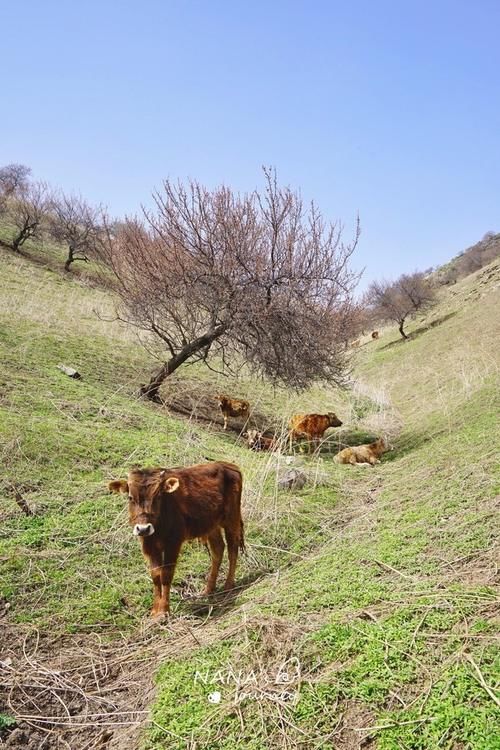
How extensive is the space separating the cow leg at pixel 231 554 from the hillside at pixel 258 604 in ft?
0.45

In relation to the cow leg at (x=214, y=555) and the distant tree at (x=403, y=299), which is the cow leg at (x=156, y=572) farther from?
the distant tree at (x=403, y=299)

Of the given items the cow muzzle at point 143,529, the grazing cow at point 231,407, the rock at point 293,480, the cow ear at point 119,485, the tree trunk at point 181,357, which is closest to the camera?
the cow muzzle at point 143,529

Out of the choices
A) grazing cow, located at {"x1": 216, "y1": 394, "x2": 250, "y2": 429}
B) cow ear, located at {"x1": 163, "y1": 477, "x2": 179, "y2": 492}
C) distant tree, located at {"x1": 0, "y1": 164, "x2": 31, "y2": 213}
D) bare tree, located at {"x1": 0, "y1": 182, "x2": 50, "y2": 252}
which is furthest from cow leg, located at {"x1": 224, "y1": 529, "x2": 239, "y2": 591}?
distant tree, located at {"x1": 0, "y1": 164, "x2": 31, "y2": 213}

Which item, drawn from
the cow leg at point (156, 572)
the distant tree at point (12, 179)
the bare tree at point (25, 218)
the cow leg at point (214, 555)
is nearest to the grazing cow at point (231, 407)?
the cow leg at point (214, 555)

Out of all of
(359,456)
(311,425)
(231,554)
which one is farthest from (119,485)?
(311,425)

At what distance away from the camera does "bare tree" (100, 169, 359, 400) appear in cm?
1176

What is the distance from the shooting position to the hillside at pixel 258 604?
2783 millimetres

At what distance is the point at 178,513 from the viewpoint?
4523 millimetres

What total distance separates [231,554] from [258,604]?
2.80 ft

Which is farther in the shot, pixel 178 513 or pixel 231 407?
pixel 231 407

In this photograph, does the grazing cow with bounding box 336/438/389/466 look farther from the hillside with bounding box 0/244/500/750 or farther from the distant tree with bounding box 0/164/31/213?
the distant tree with bounding box 0/164/31/213

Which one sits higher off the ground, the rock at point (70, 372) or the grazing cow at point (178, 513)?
the grazing cow at point (178, 513)

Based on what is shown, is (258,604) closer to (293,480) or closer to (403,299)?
(293,480)

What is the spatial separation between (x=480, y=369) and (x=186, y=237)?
10290mm
